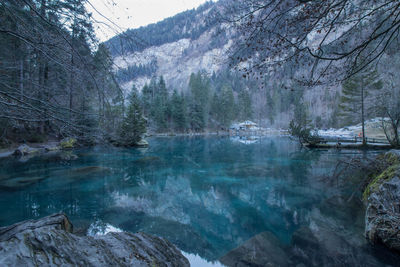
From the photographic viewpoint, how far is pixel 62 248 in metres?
2.05

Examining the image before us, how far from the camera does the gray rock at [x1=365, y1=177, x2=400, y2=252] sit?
3633 mm

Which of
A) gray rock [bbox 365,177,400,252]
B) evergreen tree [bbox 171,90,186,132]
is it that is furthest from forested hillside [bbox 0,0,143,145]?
evergreen tree [bbox 171,90,186,132]

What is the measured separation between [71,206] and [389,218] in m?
8.11

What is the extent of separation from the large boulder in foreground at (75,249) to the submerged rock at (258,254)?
1300mm

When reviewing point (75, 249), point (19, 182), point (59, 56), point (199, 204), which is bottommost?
point (199, 204)

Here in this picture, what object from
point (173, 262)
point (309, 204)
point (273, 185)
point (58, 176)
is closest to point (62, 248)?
point (173, 262)

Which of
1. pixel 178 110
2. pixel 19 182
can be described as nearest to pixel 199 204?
pixel 19 182

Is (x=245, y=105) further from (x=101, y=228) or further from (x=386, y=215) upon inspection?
(x=101, y=228)

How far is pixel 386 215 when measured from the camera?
146 inches

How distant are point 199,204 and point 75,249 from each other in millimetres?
5172

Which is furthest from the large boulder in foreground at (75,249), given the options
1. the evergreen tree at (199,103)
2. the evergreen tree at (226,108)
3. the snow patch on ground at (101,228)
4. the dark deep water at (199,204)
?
the evergreen tree at (226,108)

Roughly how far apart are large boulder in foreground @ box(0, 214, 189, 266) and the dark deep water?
1732 mm

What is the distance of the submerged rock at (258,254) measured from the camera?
370 cm

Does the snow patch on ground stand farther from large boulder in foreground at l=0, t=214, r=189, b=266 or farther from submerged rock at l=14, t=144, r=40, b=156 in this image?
submerged rock at l=14, t=144, r=40, b=156
